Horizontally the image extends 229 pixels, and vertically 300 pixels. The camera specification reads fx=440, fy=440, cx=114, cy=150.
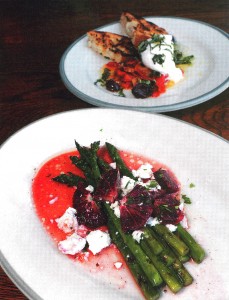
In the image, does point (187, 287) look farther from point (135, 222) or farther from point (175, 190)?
point (175, 190)

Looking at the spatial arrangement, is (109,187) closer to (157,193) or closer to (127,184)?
(127,184)

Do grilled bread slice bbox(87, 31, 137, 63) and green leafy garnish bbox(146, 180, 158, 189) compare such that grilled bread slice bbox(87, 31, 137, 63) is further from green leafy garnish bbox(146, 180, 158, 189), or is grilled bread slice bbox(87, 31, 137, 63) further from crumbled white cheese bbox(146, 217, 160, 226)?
crumbled white cheese bbox(146, 217, 160, 226)

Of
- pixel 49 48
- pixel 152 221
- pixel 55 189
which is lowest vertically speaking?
pixel 49 48

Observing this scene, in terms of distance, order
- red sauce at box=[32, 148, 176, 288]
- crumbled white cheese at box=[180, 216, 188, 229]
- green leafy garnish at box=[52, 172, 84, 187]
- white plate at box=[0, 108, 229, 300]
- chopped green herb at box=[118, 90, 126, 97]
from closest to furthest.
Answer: white plate at box=[0, 108, 229, 300] < red sauce at box=[32, 148, 176, 288] < crumbled white cheese at box=[180, 216, 188, 229] < green leafy garnish at box=[52, 172, 84, 187] < chopped green herb at box=[118, 90, 126, 97]

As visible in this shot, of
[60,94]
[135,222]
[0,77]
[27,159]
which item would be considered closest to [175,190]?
[135,222]

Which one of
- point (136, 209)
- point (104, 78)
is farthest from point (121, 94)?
point (136, 209)

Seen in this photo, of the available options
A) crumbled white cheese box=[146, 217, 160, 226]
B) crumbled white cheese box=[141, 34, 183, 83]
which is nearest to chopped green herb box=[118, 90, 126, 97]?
crumbled white cheese box=[141, 34, 183, 83]

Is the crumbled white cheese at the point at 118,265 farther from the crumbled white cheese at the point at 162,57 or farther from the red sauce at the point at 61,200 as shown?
the crumbled white cheese at the point at 162,57
